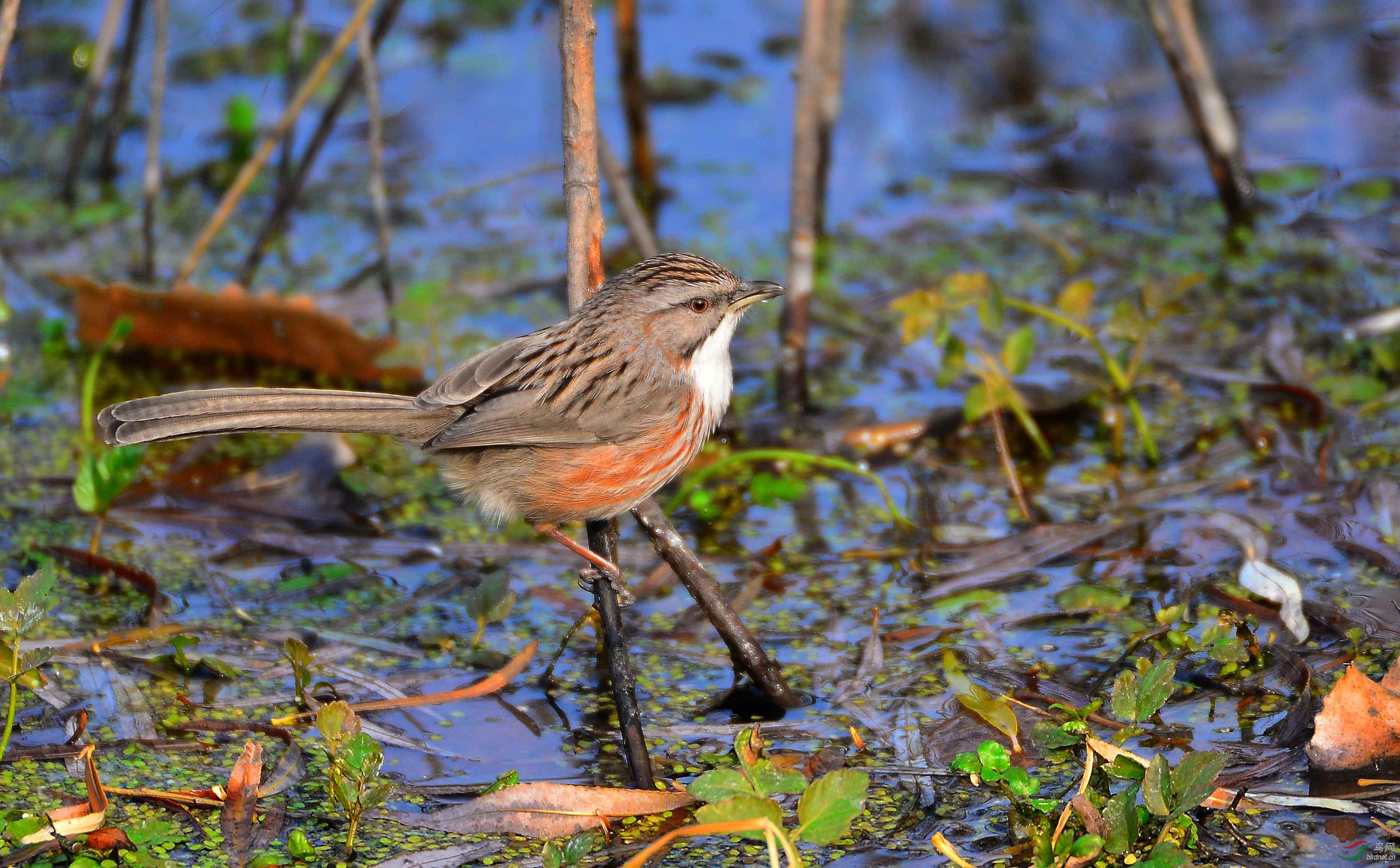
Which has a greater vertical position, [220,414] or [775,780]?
[220,414]

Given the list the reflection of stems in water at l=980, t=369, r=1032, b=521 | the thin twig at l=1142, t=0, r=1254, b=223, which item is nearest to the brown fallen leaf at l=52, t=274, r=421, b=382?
the reflection of stems in water at l=980, t=369, r=1032, b=521

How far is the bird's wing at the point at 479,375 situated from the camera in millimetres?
4902

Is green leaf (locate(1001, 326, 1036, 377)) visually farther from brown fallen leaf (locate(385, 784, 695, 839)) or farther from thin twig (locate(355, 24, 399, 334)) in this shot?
thin twig (locate(355, 24, 399, 334))

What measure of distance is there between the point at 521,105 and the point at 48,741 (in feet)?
20.5

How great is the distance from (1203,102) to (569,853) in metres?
5.80

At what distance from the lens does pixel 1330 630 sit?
488 centimetres

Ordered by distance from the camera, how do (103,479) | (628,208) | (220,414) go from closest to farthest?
(220,414) < (103,479) < (628,208)

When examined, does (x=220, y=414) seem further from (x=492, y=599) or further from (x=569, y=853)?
(x=569, y=853)

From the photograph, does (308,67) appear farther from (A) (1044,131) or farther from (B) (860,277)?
(A) (1044,131)

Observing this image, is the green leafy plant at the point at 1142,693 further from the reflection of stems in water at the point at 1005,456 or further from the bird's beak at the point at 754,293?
the bird's beak at the point at 754,293

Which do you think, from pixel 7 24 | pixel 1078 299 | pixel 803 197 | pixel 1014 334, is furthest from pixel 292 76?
pixel 1078 299

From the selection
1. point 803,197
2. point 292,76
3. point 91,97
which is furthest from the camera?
point 292,76

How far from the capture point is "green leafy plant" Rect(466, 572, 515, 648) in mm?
4883

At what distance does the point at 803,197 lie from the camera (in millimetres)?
6484
